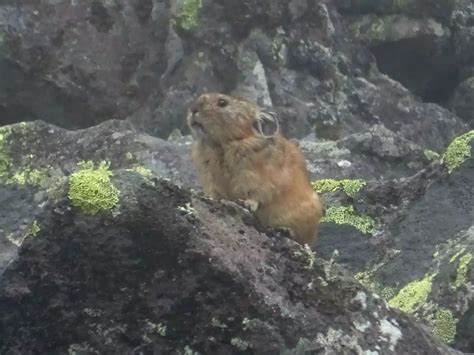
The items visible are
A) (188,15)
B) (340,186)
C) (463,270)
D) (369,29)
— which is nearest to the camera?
(463,270)

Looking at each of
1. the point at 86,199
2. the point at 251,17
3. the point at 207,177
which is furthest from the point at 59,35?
the point at 86,199

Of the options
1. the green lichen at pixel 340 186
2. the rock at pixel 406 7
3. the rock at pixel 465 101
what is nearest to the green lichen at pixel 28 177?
the green lichen at pixel 340 186

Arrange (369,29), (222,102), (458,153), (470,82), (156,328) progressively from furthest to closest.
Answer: (369,29)
(470,82)
(222,102)
(458,153)
(156,328)

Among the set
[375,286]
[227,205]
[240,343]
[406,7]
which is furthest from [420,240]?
[406,7]

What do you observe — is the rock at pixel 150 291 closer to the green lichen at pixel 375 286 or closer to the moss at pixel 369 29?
the green lichen at pixel 375 286

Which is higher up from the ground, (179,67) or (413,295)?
(179,67)

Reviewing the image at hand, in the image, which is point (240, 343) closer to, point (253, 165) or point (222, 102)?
point (253, 165)
